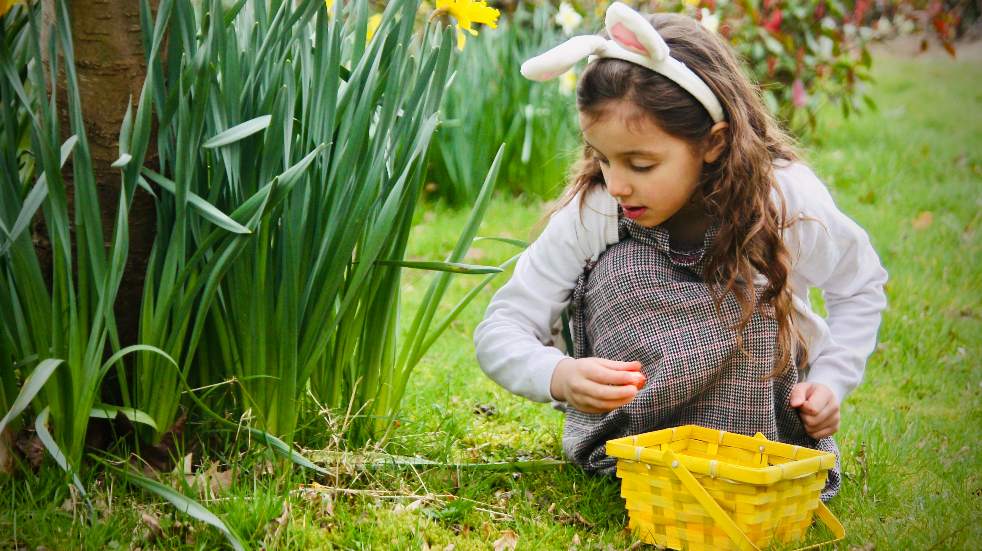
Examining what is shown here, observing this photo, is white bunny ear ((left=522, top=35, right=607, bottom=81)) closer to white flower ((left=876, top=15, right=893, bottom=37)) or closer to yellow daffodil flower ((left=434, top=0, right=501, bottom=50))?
yellow daffodil flower ((left=434, top=0, right=501, bottom=50))

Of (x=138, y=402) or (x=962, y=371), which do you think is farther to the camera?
(x=962, y=371)

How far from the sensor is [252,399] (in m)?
1.78

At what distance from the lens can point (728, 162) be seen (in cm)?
190

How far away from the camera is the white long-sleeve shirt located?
6.59 ft

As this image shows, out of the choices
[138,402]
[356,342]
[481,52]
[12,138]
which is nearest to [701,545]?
[356,342]

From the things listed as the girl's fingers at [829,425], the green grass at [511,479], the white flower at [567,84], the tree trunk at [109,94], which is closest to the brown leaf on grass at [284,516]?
the green grass at [511,479]

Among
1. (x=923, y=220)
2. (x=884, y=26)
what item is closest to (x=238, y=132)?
(x=923, y=220)

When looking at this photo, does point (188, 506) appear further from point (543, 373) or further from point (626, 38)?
point (626, 38)

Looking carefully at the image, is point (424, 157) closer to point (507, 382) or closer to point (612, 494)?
point (507, 382)

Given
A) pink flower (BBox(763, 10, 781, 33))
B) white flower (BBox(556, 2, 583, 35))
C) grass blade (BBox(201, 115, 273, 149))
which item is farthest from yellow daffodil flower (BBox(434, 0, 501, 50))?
pink flower (BBox(763, 10, 781, 33))

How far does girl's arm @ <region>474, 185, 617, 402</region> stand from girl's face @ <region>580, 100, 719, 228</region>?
6.8 inches

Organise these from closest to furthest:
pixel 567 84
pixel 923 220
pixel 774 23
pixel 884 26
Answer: pixel 923 220 < pixel 567 84 < pixel 774 23 < pixel 884 26

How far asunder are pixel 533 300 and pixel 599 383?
0.32m

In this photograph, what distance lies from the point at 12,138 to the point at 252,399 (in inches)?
22.8
